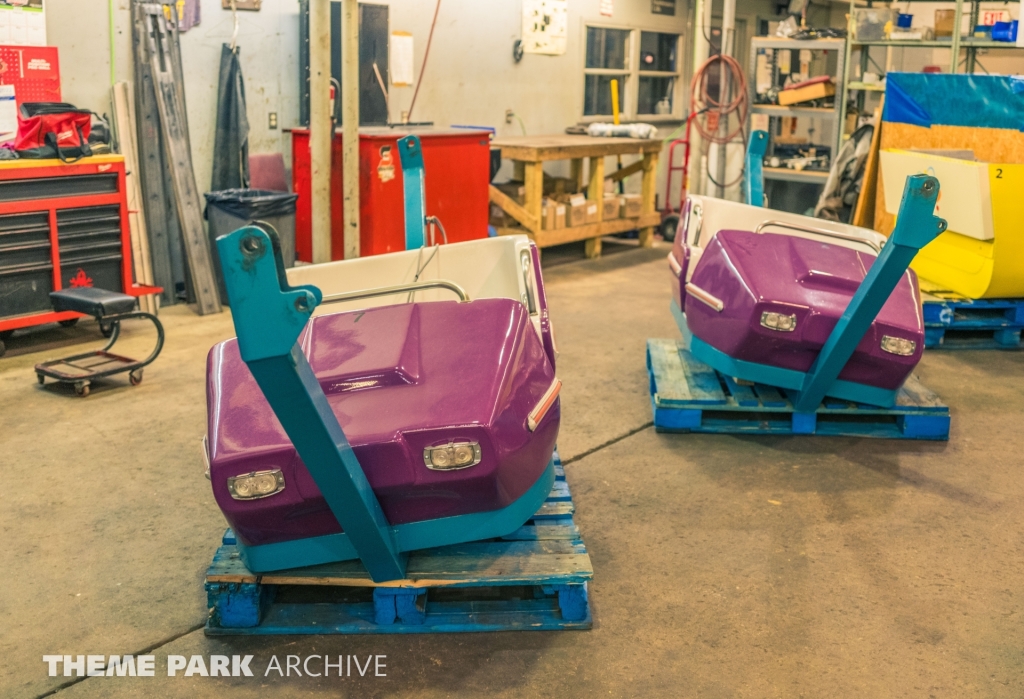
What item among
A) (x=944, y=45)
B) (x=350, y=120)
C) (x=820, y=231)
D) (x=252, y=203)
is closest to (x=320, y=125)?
(x=350, y=120)

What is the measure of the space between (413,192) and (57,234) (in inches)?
108

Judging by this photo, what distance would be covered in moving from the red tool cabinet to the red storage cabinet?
5.50 feet

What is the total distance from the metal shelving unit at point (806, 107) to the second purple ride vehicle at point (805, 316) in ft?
18.2

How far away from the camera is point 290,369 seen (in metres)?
2.17

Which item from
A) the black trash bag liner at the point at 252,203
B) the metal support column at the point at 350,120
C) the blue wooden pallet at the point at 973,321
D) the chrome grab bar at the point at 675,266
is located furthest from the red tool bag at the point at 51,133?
the blue wooden pallet at the point at 973,321

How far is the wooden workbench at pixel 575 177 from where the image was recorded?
8.37 metres

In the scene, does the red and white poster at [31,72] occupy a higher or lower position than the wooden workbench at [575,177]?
higher

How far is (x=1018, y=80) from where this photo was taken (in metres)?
6.76

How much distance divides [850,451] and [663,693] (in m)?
2.19

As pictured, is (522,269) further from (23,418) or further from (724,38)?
(724,38)

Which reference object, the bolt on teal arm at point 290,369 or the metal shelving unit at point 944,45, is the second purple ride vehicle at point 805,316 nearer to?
the bolt on teal arm at point 290,369

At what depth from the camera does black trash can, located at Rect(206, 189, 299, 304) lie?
6594 mm

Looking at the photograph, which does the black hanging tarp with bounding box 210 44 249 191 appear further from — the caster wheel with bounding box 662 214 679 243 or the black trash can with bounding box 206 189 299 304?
the caster wheel with bounding box 662 214 679 243

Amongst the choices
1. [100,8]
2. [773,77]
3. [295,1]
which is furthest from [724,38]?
[100,8]
